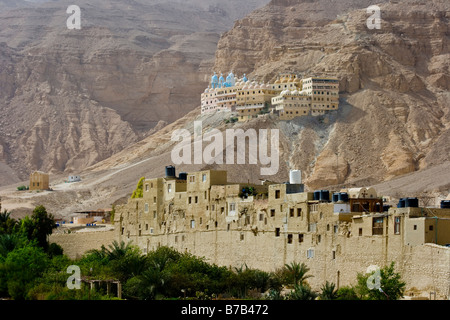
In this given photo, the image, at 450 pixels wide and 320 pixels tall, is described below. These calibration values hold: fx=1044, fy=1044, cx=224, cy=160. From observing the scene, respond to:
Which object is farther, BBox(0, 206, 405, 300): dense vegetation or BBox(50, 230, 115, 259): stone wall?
BBox(50, 230, 115, 259): stone wall

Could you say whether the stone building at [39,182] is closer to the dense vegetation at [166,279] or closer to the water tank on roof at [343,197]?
the dense vegetation at [166,279]

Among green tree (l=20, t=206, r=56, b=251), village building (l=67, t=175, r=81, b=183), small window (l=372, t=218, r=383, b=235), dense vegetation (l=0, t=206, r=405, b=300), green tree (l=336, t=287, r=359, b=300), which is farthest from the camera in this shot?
village building (l=67, t=175, r=81, b=183)

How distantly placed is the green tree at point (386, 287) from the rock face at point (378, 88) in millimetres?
73715

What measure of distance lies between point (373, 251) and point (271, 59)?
401ft

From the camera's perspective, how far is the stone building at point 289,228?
1980 inches

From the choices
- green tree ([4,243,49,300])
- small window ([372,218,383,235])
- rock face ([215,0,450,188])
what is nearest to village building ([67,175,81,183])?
rock face ([215,0,450,188])

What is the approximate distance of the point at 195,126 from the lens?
518 feet

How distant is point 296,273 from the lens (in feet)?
183

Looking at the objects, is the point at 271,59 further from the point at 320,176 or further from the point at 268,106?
the point at 320,176

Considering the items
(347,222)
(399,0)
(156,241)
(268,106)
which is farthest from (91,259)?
(399,0)

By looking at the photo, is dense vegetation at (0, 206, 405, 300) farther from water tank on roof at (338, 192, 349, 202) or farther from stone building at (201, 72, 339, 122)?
stone building at (201, 72, 339, 122)

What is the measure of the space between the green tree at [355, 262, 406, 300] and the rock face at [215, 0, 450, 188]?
242 feet

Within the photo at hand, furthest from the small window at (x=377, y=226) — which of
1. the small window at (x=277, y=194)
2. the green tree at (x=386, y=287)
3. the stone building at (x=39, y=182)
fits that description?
the stone building at (x=39, y=182)

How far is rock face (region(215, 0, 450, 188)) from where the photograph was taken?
131 m
